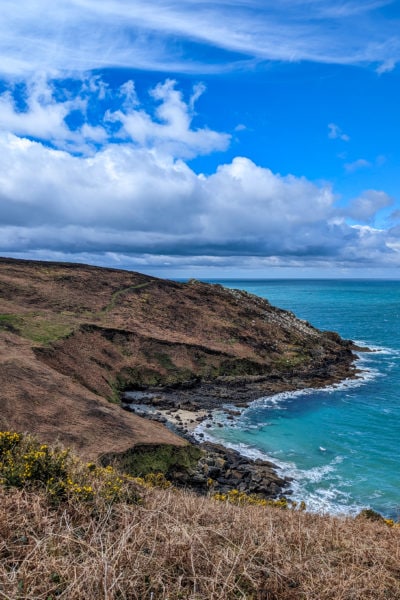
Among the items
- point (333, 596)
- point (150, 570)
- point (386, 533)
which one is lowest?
point (386, 533)

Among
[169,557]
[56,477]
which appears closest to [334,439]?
[56,477]

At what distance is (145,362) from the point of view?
46594 mm

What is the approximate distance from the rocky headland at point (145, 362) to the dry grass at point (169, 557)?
49.9 ft

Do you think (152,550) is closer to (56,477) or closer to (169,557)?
(169,557)

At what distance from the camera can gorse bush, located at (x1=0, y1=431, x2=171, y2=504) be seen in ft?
27.4

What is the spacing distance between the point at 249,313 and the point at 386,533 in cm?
5546

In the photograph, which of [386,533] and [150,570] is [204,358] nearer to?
[386,533]

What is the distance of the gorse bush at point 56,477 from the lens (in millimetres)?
8359

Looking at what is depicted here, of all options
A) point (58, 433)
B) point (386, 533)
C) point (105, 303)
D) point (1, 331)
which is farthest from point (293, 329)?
point (386, 533)

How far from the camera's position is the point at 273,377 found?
161ft

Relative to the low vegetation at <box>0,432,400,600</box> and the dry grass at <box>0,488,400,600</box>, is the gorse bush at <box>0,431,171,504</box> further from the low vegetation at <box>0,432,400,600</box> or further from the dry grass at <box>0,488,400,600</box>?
the dry grass at <box>0,488,400,600</box>

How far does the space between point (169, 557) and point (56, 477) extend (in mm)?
3632

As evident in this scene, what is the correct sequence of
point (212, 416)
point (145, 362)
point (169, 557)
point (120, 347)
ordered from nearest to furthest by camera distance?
point (169, 557) < point (212, 416) < point (145, 362) < point (120, 347)

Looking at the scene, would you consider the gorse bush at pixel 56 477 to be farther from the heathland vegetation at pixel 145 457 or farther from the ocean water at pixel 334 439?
the ocean water at pixel 334 439
